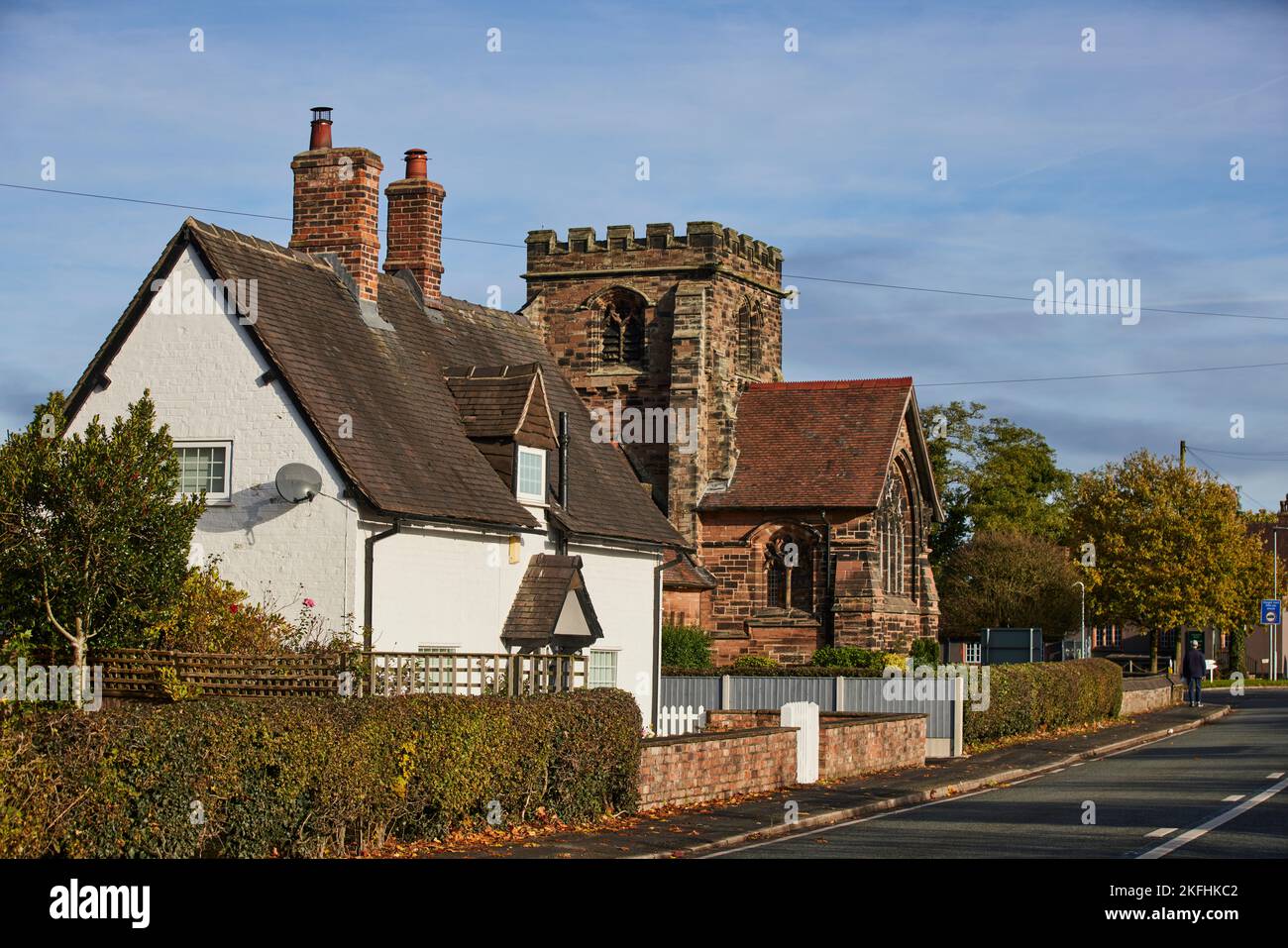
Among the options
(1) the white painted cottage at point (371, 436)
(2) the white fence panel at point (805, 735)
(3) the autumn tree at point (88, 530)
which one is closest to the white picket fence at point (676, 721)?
(1) the white painted cottage at point (371, 436)

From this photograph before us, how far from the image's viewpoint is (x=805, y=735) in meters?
24.8

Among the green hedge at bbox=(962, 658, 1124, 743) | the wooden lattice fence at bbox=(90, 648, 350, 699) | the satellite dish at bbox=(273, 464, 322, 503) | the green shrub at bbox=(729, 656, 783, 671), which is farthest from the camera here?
the green shrub at bbox=(729, 656, 783, 671)

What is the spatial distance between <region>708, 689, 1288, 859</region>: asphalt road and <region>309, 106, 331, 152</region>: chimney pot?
48.9 feet

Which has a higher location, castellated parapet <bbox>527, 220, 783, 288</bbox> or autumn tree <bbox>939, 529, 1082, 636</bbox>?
castellated parapet <bbox>527, 220, 783, 288</bbox>

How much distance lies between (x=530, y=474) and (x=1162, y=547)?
44089 mm

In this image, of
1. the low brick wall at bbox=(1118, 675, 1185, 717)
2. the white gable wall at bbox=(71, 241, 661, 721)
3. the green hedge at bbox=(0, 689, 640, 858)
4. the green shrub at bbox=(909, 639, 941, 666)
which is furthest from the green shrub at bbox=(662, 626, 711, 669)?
the green hedge at bbox=(0, 689, 640, 858)

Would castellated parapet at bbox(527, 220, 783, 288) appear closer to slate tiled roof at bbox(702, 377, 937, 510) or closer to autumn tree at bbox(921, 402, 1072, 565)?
slate tiled roof at bbox(702, 377, 937, 510)

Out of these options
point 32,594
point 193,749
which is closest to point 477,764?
point 193,749

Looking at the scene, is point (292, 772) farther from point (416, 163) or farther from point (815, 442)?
point (815, 442)

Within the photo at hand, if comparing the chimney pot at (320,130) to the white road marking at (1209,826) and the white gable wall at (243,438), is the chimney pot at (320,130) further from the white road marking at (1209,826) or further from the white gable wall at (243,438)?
the white road marking at (1209,826)

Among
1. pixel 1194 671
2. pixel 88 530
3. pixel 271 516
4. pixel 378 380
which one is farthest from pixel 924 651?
pixel 88 530

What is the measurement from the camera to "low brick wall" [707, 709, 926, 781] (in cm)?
2586

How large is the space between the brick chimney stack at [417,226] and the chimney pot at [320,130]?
11.9 feet

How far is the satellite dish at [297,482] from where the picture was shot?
23.1 metres
